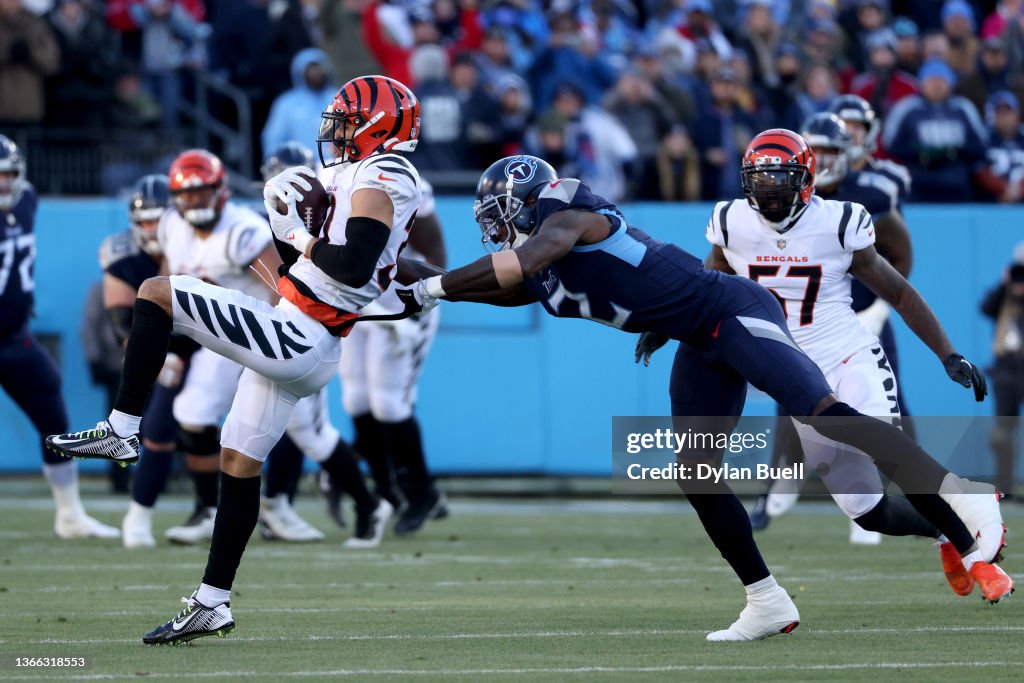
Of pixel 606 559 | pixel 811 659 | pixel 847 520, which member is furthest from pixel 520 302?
pixel 847 520

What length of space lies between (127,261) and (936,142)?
665 centimetres

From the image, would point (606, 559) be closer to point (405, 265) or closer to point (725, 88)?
point (405, 265)

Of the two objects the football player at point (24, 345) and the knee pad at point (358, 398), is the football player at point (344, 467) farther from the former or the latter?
the football player at point (24, 345)

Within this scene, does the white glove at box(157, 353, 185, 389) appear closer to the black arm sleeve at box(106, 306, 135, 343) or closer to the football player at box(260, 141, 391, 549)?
the black arm sleeve at box(106, 306, 135, 343)

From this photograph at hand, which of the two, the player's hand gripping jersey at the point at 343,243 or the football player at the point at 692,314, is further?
the player's hand gripping jersey at the point at 343,243

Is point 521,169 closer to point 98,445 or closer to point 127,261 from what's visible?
point 98,445

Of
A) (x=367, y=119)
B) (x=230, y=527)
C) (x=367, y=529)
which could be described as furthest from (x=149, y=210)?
(x=230, y=527)

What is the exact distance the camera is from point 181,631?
5539mm

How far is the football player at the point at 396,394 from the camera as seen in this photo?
9.34 m

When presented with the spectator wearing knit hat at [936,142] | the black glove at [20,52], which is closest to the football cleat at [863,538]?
the spectator wearing knit hat at [936,142]

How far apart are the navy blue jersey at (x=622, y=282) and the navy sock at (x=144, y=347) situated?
3.81ft

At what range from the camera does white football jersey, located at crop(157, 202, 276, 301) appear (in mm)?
8727

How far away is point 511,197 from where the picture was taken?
5.73 metres

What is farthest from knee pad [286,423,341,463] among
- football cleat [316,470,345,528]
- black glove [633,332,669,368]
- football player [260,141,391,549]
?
black glove [633,332,669,368]
